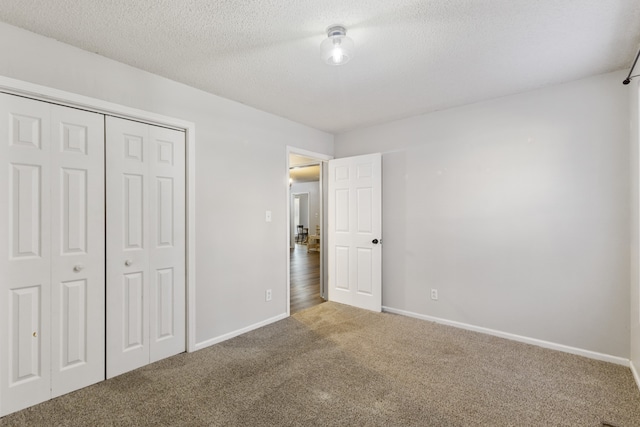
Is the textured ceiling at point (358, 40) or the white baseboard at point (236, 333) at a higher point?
the textured ceiling at point (358, 40)

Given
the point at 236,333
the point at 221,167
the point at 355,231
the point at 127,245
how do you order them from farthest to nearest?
the point at 355,231
the point at 236,333
the point at 221,167
the point at 127,245

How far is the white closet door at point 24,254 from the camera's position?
1937 mm

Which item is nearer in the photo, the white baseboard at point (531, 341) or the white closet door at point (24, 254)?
the white closet door at point (24, 254)

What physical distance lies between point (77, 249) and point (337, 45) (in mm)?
2289

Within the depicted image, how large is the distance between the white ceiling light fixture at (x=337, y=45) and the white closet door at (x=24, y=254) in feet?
6.29

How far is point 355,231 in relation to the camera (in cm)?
420

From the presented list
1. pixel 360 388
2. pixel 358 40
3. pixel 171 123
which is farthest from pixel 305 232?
pixel 358 40

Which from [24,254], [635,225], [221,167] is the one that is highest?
[221,167]

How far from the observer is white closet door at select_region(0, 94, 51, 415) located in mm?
1937

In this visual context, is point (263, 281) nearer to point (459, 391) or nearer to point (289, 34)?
point (459, 391)

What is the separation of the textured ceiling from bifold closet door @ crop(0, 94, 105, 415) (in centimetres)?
64

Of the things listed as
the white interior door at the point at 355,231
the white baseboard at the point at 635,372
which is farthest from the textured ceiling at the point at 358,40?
the white baseboard at the point at 635,372

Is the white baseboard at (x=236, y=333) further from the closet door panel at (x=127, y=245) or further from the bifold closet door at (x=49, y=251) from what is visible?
the bifold closet door at (x=49, y=251)

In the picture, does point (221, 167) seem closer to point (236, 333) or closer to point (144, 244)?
point (144, 244)
